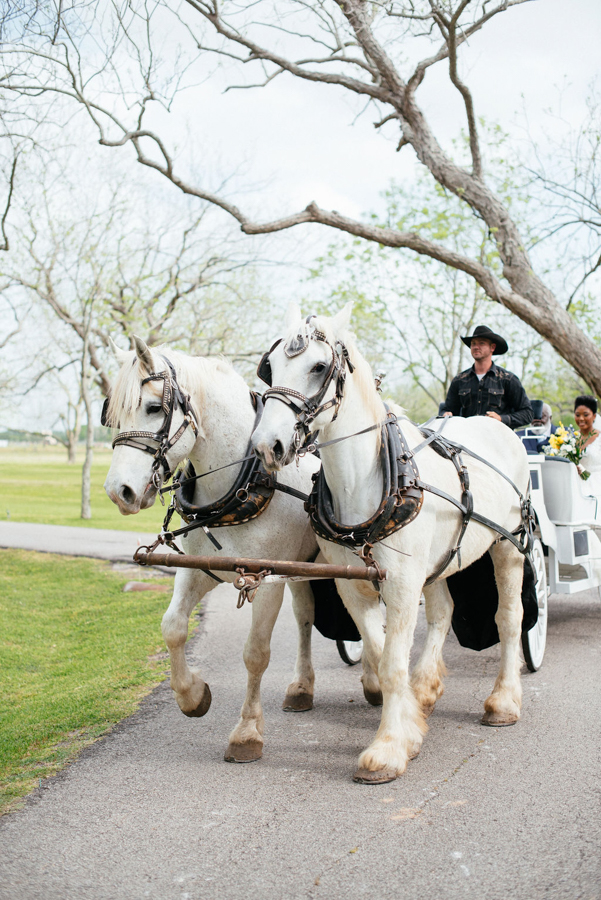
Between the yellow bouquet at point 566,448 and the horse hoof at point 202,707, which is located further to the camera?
the yellow bouquet at point 566,448

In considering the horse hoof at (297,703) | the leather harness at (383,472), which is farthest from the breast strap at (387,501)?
the horse hoof at (297,703)

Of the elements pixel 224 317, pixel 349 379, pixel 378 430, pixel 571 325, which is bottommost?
pixel 378 430

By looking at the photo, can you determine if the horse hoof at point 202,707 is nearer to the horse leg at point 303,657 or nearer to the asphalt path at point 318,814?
the asphalt path at point 318,814

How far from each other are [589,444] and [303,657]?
3.56 metres

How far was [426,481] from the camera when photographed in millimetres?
3893

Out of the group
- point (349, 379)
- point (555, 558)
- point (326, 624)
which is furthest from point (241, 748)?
point (555, 558)

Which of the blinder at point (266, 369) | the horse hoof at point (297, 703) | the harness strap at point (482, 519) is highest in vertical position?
the blinder at point (266, 369)

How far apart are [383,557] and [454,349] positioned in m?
17.8

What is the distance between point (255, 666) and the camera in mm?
3900

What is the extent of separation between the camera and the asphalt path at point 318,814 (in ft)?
8.57

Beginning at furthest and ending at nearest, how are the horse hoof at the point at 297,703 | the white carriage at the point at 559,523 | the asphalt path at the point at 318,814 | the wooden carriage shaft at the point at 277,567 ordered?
1. the white carriage at the point at 559,523
2. the horse hoof at the point at 297,703
3. the wooden carriage shaft at the point at 277,567
4. the asphalt path at the point at 318,814

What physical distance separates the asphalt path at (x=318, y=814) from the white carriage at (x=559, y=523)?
128cm

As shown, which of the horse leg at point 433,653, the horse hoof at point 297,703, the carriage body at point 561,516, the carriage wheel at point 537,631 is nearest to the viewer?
the horse leg at point 433,653

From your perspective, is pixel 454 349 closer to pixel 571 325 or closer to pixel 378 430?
pixel 571 325
